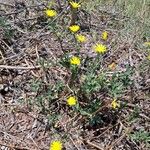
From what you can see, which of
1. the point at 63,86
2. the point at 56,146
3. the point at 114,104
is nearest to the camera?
the point at 56,146

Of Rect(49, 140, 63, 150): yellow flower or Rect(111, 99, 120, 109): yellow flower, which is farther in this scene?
Rect(111, 99, 120, 109): yellow flower

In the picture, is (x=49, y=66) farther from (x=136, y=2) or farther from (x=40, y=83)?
(x=136, y=2)

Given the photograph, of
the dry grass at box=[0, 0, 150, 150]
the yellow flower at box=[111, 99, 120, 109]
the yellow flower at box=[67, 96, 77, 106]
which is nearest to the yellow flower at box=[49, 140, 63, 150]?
the dry grass at box=[0, 0, 150, 150]

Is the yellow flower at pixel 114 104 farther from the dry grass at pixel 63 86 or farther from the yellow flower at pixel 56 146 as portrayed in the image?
the yellow flower at pixel 56 146

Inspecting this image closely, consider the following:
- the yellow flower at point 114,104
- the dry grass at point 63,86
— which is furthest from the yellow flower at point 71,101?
the yellow flower at point 114,104

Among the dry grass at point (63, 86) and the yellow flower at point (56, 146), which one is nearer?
the yellow flower at point (56, 146)

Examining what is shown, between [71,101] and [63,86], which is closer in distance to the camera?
→ [71,101]

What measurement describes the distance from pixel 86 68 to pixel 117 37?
693mm

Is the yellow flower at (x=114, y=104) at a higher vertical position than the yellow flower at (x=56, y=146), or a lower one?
higher

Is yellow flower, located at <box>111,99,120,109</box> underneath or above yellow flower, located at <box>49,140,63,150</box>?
above

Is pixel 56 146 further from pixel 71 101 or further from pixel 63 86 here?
pixel 63 86

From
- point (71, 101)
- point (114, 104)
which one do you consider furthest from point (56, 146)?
point (114, 104)

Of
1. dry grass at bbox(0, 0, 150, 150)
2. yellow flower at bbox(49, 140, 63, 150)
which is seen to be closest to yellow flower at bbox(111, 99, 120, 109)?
dry grass at bbox(0, 0, 150, 150)

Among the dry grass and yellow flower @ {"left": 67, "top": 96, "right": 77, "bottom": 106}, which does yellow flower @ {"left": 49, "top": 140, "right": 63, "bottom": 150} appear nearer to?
the dry grass
